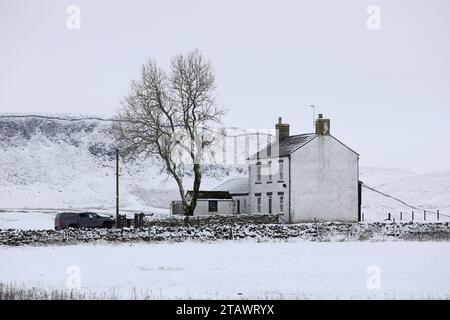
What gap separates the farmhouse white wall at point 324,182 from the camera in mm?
65250

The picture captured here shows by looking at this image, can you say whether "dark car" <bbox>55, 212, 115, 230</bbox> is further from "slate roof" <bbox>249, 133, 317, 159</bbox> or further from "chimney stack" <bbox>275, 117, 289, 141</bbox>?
"chimney stack" <bbox>275, 117, 289, 141</bbox>

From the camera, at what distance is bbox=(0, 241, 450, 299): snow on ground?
2178 cm

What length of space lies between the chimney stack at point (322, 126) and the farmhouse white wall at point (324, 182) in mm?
409

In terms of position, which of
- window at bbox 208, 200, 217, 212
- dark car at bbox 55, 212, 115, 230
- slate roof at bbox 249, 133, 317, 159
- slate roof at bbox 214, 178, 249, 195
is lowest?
dark car at bbox 55, 212, 115, 230

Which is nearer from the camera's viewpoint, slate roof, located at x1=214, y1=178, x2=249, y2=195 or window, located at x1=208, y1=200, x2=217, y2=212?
window, located at x1=208, y1=200, x2=217, y2=212

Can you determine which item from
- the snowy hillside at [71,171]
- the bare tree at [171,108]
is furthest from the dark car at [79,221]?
the snowy hillside at [71,171]

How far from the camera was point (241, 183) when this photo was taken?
76.8m

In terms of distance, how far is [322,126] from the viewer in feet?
216

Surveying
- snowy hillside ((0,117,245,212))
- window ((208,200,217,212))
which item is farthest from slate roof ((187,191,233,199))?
snowy hillside ((0,117,245,212))

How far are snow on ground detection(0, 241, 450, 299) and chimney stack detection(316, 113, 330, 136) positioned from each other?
25192mm

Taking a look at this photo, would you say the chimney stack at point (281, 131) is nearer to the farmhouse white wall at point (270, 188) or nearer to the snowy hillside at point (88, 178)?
the farmhouse white wall at point (270, 188)

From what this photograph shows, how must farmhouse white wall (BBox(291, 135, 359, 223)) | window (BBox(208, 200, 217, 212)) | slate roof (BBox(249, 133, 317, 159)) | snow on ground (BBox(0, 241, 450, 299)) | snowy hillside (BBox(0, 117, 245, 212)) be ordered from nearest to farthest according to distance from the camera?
snow on ground (BBox(0, 241, 450, 299)) → farmhouse white wall (BBox(291, 135, 359, 223)) → slate roof (BBox(249, 133, 317, 159)) → window (BBox(208, 200, 217, 212)) → snowy hillside (BBox(0, 117, 245, 212))
